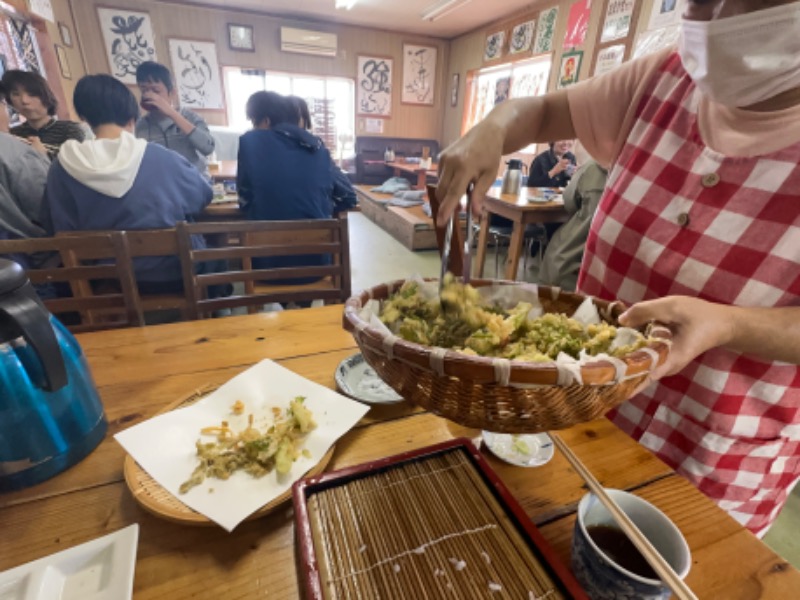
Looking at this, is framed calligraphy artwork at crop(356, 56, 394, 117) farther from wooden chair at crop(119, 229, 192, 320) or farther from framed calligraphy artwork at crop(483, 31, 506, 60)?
wooden chair at crop(119, 229, 192, 320)

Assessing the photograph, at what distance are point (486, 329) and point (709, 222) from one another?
1.72 ft

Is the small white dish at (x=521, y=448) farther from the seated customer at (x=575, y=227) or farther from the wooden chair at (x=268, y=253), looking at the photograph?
the seated customer at (x=575, y=227)

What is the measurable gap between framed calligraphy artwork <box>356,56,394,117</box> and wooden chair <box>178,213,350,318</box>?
8.17 meters

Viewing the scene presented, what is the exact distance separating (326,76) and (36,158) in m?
7.46

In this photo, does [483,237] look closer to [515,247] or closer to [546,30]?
[515,247]

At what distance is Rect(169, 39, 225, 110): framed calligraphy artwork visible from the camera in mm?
7348

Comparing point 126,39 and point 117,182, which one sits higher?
point 126,39

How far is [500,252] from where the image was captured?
5539 mm

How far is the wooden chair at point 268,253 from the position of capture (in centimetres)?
146

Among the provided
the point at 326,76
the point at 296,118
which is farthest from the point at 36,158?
the point at 326,76

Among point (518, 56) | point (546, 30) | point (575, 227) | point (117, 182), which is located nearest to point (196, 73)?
point (518, 56)

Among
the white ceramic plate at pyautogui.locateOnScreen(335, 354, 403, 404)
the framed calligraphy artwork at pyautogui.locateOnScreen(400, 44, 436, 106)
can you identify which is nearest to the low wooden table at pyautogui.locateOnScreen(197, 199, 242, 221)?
the white ceramic plate at pyautogui.locateOnScreen(335, 354, 403, 404)

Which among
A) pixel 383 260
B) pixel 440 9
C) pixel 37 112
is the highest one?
pixel 440 9

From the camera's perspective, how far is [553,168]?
4.78 m
